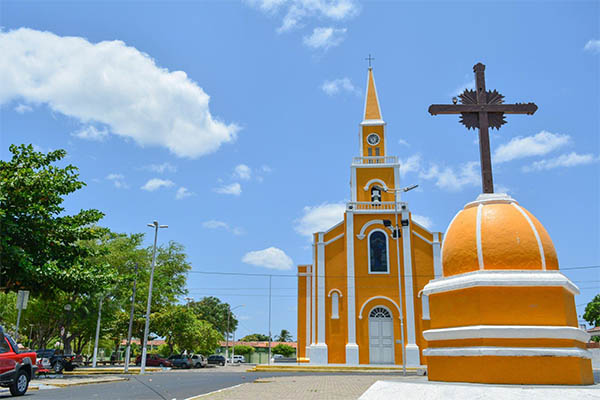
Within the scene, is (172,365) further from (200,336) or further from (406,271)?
(406,271)

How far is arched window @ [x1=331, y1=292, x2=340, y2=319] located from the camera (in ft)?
98.3

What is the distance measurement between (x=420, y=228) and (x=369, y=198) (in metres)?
3.94

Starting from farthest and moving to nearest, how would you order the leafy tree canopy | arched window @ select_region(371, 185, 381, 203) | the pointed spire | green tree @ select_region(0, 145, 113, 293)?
the leafy tree canopy, the pointed spire, arched window @ select_region(371, 185, 381, 203), green tree @ select_region(0, 145, 113, 293)

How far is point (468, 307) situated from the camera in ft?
26.9

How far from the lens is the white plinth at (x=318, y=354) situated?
29.0m

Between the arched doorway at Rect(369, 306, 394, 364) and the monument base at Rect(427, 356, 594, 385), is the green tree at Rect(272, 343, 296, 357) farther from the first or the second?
the monument base at Rect(427, 356, 594, 385)

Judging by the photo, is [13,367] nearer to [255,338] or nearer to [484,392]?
[484,392]

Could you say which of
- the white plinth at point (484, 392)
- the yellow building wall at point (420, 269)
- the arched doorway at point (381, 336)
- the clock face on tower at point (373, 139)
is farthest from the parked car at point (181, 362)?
the white plinth at point (484, 392)

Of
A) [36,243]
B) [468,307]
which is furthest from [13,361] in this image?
[468,307]

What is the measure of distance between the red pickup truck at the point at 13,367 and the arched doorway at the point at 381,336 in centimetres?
2128

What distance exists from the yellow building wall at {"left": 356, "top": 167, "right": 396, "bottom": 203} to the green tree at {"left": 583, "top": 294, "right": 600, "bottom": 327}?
27.6m

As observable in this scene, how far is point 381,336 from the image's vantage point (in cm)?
2956

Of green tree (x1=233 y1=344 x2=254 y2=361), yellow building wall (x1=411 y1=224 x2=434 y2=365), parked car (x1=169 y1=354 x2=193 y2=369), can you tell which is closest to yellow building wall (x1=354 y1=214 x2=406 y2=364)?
yellow building wall (x1=411 y1=224 x2=434 y2=365)

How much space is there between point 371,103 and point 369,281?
13587 millimetres
